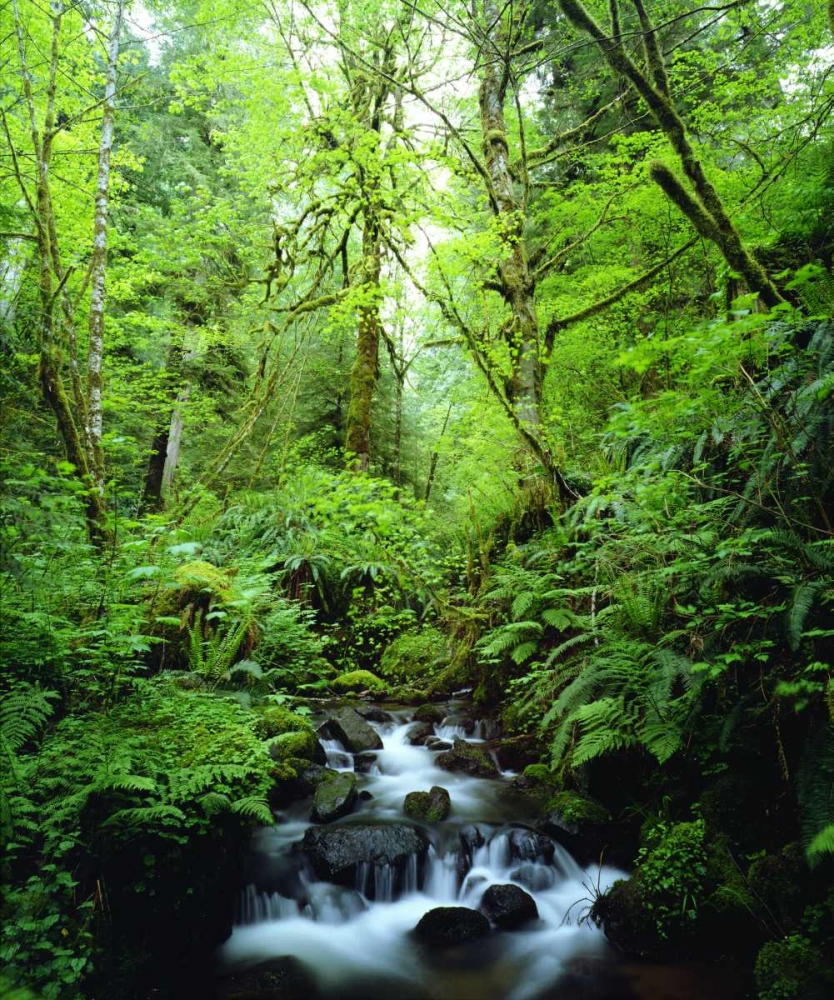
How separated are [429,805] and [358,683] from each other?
3.27 m

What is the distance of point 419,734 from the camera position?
21.0 feet

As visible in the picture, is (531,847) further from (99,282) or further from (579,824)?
(99,282)

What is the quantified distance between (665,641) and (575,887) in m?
2.01

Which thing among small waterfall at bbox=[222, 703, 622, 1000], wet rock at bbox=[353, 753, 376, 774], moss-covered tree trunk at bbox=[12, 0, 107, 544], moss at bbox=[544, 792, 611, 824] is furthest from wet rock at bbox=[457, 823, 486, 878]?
moss-covered tree trunk at bbox=[12, 0, 107, 544]

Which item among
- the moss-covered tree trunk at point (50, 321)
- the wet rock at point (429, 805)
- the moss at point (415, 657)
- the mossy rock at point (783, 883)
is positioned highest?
the moss-covered tree trunk at point (50, 321)

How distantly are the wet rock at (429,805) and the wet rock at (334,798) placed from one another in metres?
0.53

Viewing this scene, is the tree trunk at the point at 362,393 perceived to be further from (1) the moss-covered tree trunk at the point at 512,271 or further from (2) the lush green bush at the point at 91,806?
(2) the lush green bush at the point at 91,806

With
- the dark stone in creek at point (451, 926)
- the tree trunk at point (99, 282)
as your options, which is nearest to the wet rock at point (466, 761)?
the dark stone in creek at point (451, 926)

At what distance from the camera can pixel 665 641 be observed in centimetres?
407

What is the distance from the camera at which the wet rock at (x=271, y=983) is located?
3.17 m

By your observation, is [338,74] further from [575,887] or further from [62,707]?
[575,887]

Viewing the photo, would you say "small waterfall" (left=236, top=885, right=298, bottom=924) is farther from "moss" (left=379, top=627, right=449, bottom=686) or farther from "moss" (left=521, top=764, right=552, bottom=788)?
"moss" (left=379, top=627, right=449, bottom=686)

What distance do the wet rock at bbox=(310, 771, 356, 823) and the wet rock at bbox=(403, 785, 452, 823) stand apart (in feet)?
1.73

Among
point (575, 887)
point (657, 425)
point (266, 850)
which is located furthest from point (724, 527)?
point (266, 850)
